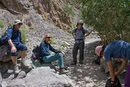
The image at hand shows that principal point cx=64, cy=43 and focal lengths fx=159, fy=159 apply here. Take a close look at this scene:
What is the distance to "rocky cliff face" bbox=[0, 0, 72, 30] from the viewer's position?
14.8 meters

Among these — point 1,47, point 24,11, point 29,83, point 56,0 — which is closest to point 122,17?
point 29,83

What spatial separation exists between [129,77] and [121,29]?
10.7ft

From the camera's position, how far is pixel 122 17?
193 inches

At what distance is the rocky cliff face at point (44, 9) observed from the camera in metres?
14.8

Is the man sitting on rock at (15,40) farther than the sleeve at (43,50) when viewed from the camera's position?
No

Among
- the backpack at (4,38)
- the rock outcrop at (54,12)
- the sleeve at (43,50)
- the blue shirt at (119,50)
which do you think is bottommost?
the sleeve at (43,50)

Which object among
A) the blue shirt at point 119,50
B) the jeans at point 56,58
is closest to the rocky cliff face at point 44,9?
the jeans at point 56,58

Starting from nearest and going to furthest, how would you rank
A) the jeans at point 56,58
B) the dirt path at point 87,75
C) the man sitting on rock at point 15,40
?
the man sitting on rock at point 15,40
the dirt path at point 87,75
the jeans at point 56,58

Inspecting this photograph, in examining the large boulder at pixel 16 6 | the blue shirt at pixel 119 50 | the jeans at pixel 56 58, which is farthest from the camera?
Answer: the large boulder at pixel 16 6

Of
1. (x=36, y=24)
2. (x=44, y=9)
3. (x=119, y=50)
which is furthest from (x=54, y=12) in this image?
(x=119, y=50)

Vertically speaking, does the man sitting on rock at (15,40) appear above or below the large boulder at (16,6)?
below

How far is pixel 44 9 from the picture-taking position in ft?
58.3

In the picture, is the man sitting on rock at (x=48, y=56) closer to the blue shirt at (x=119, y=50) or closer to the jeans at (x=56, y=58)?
the jeans at (x=56, y=58)

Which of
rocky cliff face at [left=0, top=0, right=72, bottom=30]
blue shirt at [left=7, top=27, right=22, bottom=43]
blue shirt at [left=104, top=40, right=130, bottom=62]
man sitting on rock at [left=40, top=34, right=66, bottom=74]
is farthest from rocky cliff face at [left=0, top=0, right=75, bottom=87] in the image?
blue shirt at [left=104, top=40, right=130, bottom=62]
